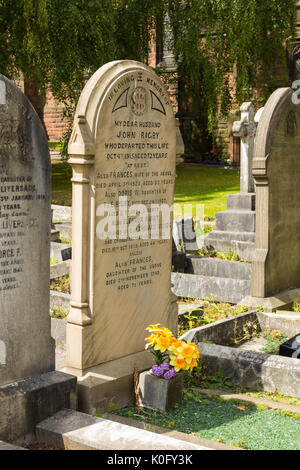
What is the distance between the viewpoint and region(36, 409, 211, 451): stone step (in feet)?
12.7

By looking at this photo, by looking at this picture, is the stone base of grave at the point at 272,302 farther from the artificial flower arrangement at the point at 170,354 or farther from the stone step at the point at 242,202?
the stone step at the point at 242,202

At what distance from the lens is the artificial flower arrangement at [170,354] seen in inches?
196

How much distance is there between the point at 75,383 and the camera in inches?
184

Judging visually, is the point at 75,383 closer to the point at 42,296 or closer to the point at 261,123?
the point at 42,296

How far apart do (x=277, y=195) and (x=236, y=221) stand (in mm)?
3098

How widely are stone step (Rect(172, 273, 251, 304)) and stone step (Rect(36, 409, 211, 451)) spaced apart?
372 centimetres

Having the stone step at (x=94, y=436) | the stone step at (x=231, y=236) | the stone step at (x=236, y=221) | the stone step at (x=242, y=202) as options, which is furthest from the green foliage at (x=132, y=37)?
the stone step at (x=94, y=436)

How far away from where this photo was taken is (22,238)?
4453 millimetres

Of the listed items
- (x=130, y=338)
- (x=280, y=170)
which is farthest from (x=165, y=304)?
(x=280, y=170)

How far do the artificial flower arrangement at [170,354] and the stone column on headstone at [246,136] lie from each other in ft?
20.4

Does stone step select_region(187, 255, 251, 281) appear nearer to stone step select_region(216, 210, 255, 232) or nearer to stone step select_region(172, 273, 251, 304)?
stone step select_region(172, 273, 251, 304)

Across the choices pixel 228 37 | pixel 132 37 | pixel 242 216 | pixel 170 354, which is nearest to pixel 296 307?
pixel 170 354

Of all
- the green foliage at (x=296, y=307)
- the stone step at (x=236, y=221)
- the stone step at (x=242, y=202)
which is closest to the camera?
the green foliage at (x=296, y=307)

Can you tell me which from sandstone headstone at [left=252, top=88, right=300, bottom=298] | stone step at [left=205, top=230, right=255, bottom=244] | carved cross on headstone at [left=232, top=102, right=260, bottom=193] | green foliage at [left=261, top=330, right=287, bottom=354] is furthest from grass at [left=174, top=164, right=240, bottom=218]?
green foliage at [left=261, top=330, right=287, bottom=354]
